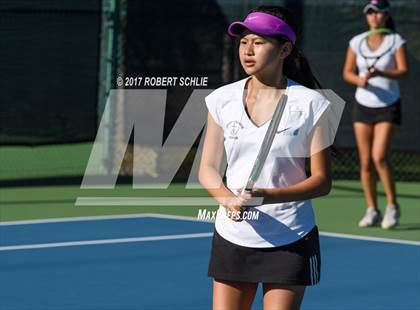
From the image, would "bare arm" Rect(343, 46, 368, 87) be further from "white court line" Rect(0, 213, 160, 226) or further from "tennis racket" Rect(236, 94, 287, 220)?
"tennis racket" Rect(236, 94, 287, 220)

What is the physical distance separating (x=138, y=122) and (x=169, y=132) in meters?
0.39

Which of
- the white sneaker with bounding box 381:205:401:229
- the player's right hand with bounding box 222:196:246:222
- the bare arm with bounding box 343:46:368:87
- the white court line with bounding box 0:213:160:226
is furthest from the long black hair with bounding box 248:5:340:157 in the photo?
the white court line with bounding box 0:213:160:226

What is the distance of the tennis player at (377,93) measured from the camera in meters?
11.4

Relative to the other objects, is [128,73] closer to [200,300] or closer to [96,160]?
[96,160]

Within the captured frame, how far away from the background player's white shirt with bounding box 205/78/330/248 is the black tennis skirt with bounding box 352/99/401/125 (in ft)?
20.4

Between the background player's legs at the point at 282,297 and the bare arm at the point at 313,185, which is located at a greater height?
the bare arm at the point at 313,185

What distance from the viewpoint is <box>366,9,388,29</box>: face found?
11398 mm

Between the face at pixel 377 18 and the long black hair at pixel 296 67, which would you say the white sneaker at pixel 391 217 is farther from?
the long black hair at pixel 296 67

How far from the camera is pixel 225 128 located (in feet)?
16.9

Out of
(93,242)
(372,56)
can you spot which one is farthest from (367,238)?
(93,242)

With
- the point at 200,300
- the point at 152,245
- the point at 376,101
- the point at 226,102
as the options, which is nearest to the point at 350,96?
the point at 376,101

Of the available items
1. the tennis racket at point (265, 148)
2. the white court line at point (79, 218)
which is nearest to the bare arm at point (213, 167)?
the tennis racket at point (265, 148)

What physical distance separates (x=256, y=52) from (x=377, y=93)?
21.7 ft

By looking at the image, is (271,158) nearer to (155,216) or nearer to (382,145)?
(382,145)
